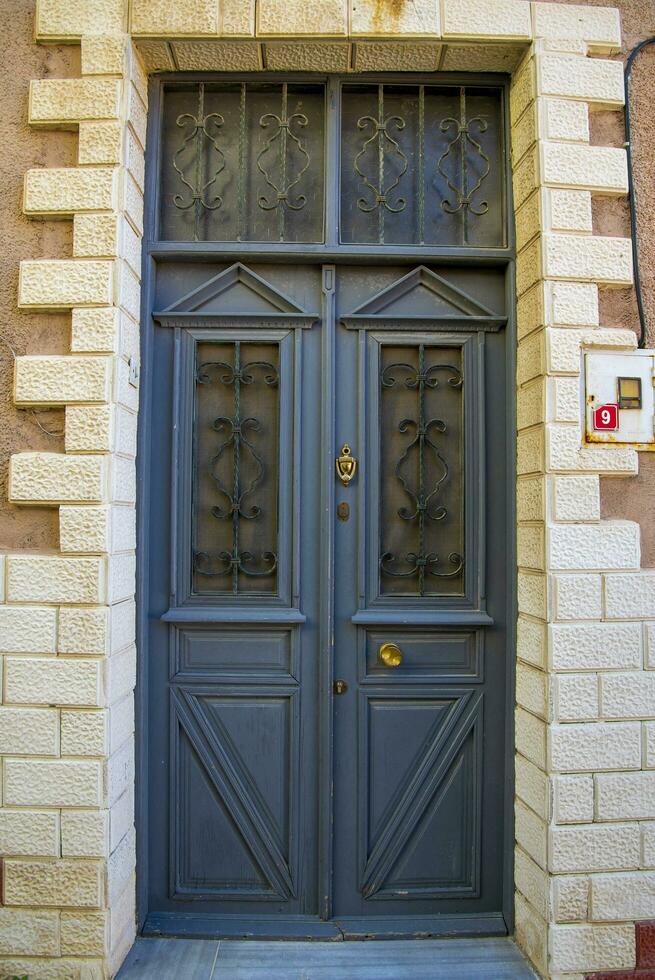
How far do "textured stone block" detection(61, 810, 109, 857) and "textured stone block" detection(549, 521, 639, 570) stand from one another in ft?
7.06

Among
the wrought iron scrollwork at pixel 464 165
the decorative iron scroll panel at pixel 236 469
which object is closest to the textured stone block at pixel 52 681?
the decorative iron scroll panel at pixel 236 469

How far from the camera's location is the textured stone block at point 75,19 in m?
2.83

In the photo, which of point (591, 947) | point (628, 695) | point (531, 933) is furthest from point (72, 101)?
point (591, 947)

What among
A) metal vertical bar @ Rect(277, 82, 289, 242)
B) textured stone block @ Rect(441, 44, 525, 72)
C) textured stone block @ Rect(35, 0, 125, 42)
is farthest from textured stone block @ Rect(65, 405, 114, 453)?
textured stone block @ Rect(441, 44, 525, 72)

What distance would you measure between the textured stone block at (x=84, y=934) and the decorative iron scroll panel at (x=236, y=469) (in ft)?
4.53

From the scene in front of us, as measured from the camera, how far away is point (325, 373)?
307 centimetres

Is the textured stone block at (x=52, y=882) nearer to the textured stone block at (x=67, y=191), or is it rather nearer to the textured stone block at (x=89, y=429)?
the textured stone block at (x=89, y=429)

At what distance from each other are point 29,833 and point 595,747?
237cm

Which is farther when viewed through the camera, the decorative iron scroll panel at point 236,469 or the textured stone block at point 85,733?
the decorative iron scroll panel at point 236,469

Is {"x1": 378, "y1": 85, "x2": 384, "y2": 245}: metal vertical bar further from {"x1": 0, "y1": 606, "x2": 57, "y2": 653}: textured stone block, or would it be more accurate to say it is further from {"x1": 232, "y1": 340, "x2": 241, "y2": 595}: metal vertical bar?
{"x1": 0, "y1": 606, "x2": 57, "y2": 653}: textured stone block

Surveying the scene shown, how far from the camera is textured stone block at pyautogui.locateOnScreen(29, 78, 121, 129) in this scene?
2805 mm

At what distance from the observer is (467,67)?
3.06 m

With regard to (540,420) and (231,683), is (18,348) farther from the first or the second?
(540,420)

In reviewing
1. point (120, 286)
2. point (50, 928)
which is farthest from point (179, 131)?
point (50, 928)
